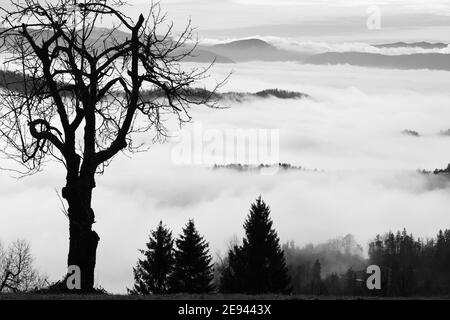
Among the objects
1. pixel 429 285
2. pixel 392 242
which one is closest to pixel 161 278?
pixel 429 285

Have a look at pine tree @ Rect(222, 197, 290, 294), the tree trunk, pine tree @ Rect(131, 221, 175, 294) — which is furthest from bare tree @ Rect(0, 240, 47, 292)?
pine tree @ Rect(222, 197, 290, 294)

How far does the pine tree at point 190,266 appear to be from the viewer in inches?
1837

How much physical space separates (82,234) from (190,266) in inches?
1183

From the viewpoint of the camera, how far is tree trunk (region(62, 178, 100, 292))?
18328 millimetres

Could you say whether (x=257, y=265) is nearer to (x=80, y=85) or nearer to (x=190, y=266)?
(x=190, y=266)

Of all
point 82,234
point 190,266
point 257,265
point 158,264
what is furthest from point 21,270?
point 257,265

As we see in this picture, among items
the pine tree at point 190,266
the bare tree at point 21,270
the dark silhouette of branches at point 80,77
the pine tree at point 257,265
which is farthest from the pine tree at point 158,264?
the dark silhouette of branches at point 80,77

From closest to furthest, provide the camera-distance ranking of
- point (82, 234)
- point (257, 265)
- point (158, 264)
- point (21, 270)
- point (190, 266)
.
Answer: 1. point (82, 234)
2. point (21, 270)
3. point (190, 266)
4. point (257, 265)
5. point (158, 264)

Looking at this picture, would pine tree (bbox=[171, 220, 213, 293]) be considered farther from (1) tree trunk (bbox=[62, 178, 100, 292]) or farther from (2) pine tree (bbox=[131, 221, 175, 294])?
(1) tree trunk (bbox=[62, 178, 100, 292])

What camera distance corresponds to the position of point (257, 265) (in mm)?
49500

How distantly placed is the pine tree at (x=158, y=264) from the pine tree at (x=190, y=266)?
141cm
